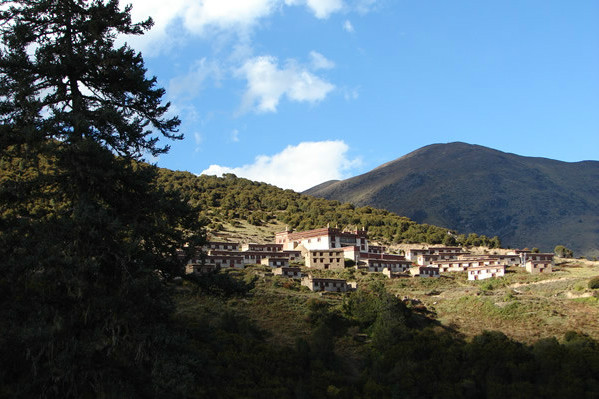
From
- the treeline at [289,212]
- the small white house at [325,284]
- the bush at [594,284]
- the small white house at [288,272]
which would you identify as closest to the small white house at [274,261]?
the small white house at [288,272]

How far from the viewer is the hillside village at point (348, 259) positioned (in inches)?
3007

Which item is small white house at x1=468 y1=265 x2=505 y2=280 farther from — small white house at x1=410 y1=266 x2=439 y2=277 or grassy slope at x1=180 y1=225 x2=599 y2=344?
small white house at x1=410 y1=266 x2=439 y2=277

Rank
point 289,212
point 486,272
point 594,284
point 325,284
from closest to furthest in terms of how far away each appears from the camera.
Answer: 1. point 325,284
2. point 594,284
3. point 486,272
4. point 289,212

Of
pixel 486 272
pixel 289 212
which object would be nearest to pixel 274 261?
pixel 486 272

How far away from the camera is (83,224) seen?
12.9 metres

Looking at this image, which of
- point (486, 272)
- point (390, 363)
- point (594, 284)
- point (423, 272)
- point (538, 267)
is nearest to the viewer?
point (390, 363)

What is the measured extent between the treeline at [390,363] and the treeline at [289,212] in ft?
183

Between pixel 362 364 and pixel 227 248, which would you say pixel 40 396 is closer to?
pixel 362 364

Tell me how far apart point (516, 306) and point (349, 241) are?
112ft

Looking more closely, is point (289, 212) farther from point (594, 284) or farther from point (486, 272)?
point (594, 284)

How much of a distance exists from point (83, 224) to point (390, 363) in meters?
32.7

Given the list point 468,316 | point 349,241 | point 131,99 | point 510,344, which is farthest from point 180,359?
point 349,241

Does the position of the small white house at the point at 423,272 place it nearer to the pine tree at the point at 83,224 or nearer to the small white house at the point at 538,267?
the small white house at the point at 538,267

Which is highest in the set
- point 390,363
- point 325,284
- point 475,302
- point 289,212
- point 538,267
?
point 289,212
